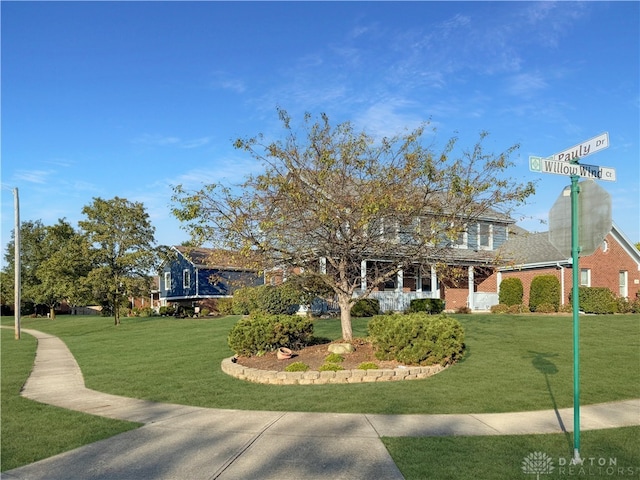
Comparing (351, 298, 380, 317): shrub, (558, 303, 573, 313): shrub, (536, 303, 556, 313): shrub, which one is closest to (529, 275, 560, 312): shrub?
(536, 303, 556, 313): shrub

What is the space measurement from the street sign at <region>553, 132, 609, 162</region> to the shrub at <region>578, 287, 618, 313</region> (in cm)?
2306

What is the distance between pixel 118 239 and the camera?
35.9 m

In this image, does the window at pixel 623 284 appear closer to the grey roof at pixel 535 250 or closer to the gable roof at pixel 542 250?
the gable roof at pixel 542 250

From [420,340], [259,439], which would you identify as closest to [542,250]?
[420,340]

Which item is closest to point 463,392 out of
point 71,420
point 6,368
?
point 71,420

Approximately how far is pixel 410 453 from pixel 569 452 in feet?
5.92

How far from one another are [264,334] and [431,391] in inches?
196

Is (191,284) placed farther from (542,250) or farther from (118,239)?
(542,250)

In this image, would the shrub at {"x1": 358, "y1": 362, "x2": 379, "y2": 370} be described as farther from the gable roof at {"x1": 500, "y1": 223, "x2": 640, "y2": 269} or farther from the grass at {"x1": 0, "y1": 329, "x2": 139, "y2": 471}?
the gable roof at {"x1": 500, "y1": 223, "x2": 640, "y2": 269}

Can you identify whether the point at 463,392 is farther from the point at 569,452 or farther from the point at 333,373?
the point at 569,452

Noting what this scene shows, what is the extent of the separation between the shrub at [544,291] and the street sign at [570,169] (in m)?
22.3

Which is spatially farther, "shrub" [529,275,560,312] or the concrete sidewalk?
"shrub" [529,275,560,312]

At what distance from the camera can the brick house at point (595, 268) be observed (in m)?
29.0

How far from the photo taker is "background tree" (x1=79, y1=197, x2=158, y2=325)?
35281 millimetres
